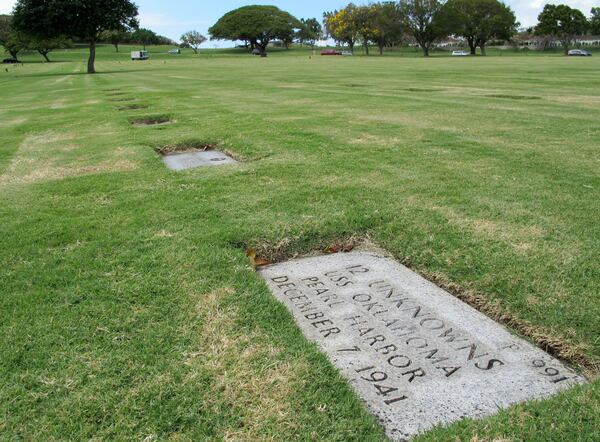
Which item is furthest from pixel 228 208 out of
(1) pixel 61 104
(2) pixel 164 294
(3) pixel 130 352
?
(1) pixel 61 104

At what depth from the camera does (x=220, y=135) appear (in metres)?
8.78

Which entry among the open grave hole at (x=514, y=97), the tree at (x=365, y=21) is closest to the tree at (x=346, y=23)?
the tree at (x=365, y=21)

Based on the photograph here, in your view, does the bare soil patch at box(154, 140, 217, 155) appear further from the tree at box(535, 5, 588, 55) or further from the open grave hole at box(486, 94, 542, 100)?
the tree at box(535, 5, 588, 55)

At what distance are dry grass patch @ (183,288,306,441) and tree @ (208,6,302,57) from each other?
99931 mm

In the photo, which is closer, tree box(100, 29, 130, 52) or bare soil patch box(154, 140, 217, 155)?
bare soil patch box(154, 140, 217, 155)

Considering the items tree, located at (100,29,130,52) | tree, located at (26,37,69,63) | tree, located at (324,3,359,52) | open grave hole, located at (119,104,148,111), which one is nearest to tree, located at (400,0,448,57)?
tree, located at (324,3,359,52)

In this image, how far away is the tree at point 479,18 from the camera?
8206 cm

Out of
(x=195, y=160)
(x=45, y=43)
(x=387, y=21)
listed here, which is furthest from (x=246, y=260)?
(x=387, y=21)

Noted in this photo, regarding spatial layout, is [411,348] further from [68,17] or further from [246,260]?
[68,17]

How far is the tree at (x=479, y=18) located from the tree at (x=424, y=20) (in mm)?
1253

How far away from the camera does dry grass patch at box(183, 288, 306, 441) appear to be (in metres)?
2.22

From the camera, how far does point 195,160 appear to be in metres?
7.32

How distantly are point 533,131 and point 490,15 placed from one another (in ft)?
282

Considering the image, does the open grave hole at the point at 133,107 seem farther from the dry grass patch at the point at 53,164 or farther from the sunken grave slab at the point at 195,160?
the sunken grave slab at the point at 195,160
